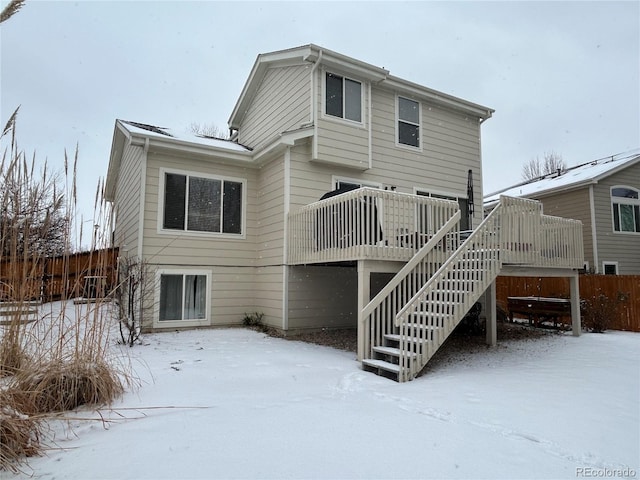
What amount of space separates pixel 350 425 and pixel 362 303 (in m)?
2.78

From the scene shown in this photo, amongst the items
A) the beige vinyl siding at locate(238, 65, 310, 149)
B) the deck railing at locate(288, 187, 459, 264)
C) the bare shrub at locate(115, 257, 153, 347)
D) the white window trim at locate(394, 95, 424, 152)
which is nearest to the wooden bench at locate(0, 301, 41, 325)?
the bare shrub at locate(115, 257, 153, 347)

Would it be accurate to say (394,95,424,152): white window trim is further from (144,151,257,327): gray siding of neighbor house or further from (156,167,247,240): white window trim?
(156,167,247,240): white window trim

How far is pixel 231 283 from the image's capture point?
9.16 meters

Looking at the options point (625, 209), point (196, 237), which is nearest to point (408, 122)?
point (196, 237)

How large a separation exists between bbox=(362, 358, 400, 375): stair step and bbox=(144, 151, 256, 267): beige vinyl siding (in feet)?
16.1

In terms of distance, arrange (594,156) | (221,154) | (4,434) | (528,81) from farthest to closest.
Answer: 1. (594,156)
2. (528,81)
3. (221,154)
4. (4,434)

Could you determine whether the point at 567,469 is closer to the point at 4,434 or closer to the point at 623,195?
the point at 4,434

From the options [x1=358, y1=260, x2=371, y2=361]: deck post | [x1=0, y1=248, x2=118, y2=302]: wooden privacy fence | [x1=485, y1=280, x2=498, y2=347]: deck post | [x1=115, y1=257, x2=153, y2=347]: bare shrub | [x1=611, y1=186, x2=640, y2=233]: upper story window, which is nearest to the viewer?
[x1=0, y1=248, x2=118, y2=302]: wooden privacy fence

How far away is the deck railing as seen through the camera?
6.15 meters

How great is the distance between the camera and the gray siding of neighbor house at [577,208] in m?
14.6

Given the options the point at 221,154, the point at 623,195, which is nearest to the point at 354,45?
the point at 623,195

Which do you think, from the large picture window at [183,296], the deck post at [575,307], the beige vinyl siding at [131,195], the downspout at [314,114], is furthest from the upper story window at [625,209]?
the beige vinyl siding at [131,195]

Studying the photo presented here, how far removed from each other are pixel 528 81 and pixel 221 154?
17.9 metres

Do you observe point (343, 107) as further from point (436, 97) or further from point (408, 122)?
point (436, 97)
